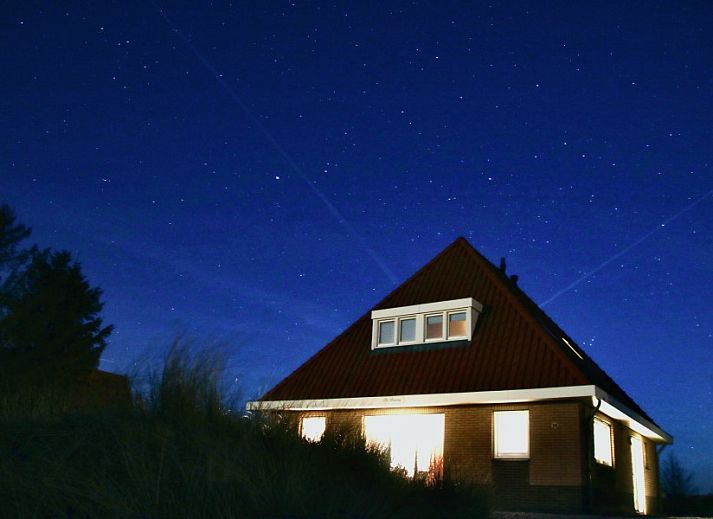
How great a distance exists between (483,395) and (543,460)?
6.22 feet

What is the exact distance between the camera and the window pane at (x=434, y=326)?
61.6ft

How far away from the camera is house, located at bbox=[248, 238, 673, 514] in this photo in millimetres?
15227

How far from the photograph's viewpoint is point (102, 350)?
32.8m

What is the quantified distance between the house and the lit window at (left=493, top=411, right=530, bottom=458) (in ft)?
0.08

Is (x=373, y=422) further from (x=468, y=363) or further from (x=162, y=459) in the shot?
(x=162, y=459)

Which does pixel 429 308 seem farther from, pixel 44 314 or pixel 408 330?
pixel 44 314

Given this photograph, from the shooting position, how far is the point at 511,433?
16.0 metres

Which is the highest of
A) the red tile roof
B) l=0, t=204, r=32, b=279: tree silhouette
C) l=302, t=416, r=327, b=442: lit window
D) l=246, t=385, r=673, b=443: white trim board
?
l=0, t=204, r=32, b=279: tree silhouette

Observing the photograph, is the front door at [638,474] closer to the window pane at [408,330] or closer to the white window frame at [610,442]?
the white window frame at [610,442]

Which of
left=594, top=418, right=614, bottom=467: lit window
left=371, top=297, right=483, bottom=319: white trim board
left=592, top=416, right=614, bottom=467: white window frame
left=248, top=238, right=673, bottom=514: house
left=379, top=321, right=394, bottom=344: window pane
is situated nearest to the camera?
left=248, top=238, right=673, bottom=514: house

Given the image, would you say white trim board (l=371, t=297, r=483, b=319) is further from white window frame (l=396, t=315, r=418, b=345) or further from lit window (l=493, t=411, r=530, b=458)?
lit window (l=493, t=411, r=530, b=458)

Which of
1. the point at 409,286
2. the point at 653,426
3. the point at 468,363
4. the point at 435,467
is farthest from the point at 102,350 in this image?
the point at 435,467

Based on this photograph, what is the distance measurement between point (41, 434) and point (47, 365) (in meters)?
25.8

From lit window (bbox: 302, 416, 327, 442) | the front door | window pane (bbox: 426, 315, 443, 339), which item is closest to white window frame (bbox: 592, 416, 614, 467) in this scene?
the front door
